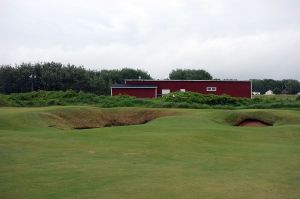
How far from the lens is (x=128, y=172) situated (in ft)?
38.8

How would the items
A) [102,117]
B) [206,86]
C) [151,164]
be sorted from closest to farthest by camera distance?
[151,164], [102,117], [206,86]

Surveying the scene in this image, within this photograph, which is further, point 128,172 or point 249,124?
point 249,124

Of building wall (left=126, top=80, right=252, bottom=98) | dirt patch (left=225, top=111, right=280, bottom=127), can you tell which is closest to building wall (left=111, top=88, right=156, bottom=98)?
building wall (left=126, top=80, right=252, bottom=98)

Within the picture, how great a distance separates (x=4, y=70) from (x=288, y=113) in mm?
50955

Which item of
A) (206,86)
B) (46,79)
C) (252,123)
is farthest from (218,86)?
(252,123)

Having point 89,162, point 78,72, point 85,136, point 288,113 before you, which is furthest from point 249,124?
point 78,72

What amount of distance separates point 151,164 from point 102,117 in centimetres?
1967

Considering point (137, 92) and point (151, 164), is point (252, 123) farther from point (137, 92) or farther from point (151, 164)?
point (137, 92)

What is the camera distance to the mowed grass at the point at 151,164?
31.7ft

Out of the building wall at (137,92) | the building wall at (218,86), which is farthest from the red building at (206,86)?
the building wall at (137,92)

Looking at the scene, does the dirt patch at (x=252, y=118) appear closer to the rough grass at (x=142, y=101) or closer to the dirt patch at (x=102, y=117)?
the dirt patch at (x=102, y=117)

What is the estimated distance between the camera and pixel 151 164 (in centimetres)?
1341

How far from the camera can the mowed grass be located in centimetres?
965

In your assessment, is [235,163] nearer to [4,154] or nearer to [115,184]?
[115,184]
